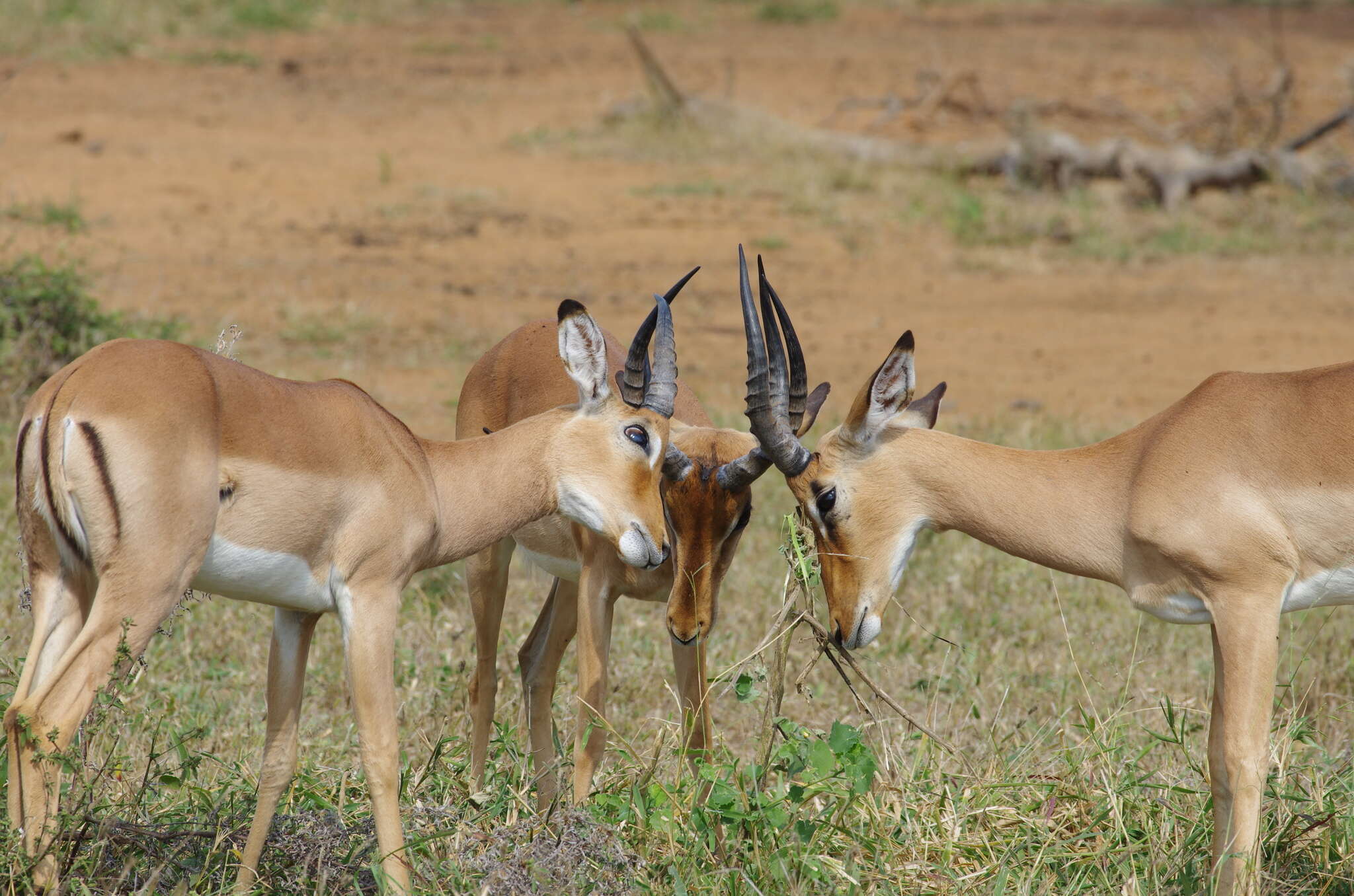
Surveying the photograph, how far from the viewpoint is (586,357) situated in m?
3.74

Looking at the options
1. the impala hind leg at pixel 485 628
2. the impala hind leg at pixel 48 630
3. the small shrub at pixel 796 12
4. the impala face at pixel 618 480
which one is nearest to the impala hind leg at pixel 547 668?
the impala hind leg at pixel 485 628

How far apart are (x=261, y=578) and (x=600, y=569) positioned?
1.15m

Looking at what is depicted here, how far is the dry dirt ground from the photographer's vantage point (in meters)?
8.70

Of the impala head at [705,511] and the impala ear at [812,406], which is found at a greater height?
the impala ear at [812,406]

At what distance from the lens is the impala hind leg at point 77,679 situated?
2.84m

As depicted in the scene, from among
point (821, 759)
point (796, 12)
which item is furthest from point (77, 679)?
point (796, 12)

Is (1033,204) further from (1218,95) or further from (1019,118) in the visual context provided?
(1218,95)

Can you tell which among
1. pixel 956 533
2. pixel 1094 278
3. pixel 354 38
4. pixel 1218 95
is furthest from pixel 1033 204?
pixel 354 38

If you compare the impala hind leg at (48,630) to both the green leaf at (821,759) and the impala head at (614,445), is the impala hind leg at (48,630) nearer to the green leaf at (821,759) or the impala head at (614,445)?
the impala head at (614,445)

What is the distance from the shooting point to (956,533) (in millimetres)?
6379

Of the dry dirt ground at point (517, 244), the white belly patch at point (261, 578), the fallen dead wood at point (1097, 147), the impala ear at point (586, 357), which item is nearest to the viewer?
the white belly patch at point (261, 578)

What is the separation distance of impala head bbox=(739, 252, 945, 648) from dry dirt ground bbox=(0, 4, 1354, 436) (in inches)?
145

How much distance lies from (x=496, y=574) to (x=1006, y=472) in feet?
5.56

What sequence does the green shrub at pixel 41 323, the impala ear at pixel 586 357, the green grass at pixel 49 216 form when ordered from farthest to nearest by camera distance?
the green grass at pixel 49 216 → the green shrub at pixel 41 323 → the impala ear at pixel 586 357
